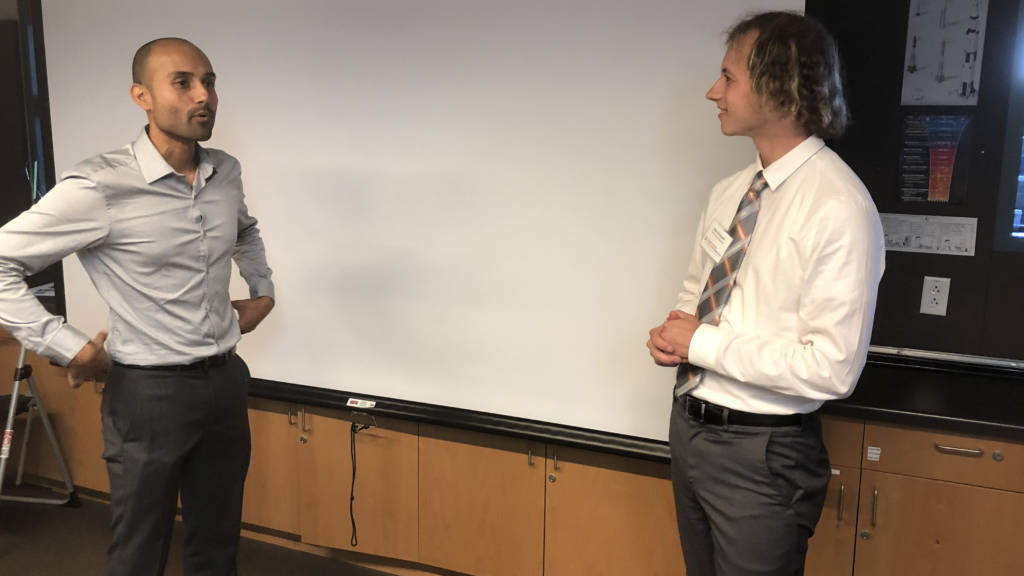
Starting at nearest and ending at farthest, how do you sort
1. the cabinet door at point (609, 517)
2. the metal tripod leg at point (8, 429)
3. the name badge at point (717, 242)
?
1. the name badge at point (717, 242)
2. the cabinet door at point (609, 517)
3. the metal tripod leg at point (8, 429)

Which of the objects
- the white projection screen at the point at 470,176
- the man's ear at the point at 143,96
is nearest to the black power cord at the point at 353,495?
the white projection screen at the point at 470,176

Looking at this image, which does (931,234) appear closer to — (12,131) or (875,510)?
(875,510)

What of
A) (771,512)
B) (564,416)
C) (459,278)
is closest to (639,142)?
(459,278)

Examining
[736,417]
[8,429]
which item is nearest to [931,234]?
[736,417]

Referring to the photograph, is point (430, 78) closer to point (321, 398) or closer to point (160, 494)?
point (321, 398)

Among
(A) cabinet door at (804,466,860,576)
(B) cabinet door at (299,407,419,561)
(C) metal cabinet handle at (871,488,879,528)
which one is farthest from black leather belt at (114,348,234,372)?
(C) metal cabinet handle at (871,488,879,528)

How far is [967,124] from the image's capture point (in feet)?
7.06

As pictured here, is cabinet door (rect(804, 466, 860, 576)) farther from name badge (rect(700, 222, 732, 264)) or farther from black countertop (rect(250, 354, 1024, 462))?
name badge (rect(700, 222, 732, 264))

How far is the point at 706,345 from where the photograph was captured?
1411 mm

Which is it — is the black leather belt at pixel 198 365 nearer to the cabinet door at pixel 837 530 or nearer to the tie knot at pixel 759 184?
the tie knot at pixel 759 184

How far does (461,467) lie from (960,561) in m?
1.48

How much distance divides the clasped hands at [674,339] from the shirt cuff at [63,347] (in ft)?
4.45

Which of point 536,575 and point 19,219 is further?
point 536,575

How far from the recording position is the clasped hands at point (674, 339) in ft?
4.77
